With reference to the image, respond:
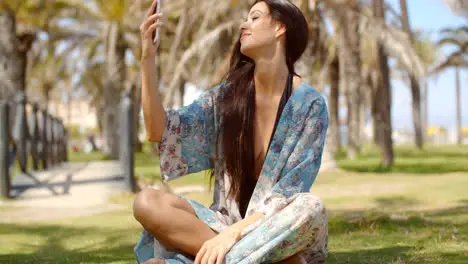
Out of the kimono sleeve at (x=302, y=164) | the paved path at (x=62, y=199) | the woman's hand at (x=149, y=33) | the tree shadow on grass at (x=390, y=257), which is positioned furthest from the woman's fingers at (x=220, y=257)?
the paved path at (x=62, y=199)

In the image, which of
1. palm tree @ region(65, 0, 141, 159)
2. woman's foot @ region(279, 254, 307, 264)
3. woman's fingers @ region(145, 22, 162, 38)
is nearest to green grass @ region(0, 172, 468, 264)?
woman's foot @ region(279, 254, 307, 264)

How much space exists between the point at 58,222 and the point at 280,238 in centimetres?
457

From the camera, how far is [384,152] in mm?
16469

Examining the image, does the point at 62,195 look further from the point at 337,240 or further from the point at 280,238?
the point at 280,238

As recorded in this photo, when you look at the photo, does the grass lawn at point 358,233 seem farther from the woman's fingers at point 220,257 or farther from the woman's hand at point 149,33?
the woman's hand at point 149,33

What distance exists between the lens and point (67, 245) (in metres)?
5.62

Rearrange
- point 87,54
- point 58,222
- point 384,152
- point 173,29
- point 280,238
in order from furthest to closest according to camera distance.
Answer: point 87,54 → point 173,29 → point 384,152 → point 58,222 → point 280,238

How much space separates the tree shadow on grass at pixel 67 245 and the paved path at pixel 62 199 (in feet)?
3.40

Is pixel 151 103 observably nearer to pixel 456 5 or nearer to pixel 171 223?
pixel 171 223

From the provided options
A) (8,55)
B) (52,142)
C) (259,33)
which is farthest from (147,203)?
(8,55)

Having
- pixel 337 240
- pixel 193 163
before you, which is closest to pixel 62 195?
pixel 337 240

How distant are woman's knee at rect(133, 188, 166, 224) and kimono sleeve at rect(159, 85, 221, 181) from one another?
26 centimetres

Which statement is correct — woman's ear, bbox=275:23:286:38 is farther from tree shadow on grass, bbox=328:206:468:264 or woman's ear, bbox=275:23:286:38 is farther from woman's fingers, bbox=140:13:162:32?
tree shadow on grass, bbox=328:206:468:264

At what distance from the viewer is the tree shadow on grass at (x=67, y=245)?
15.9 feet
